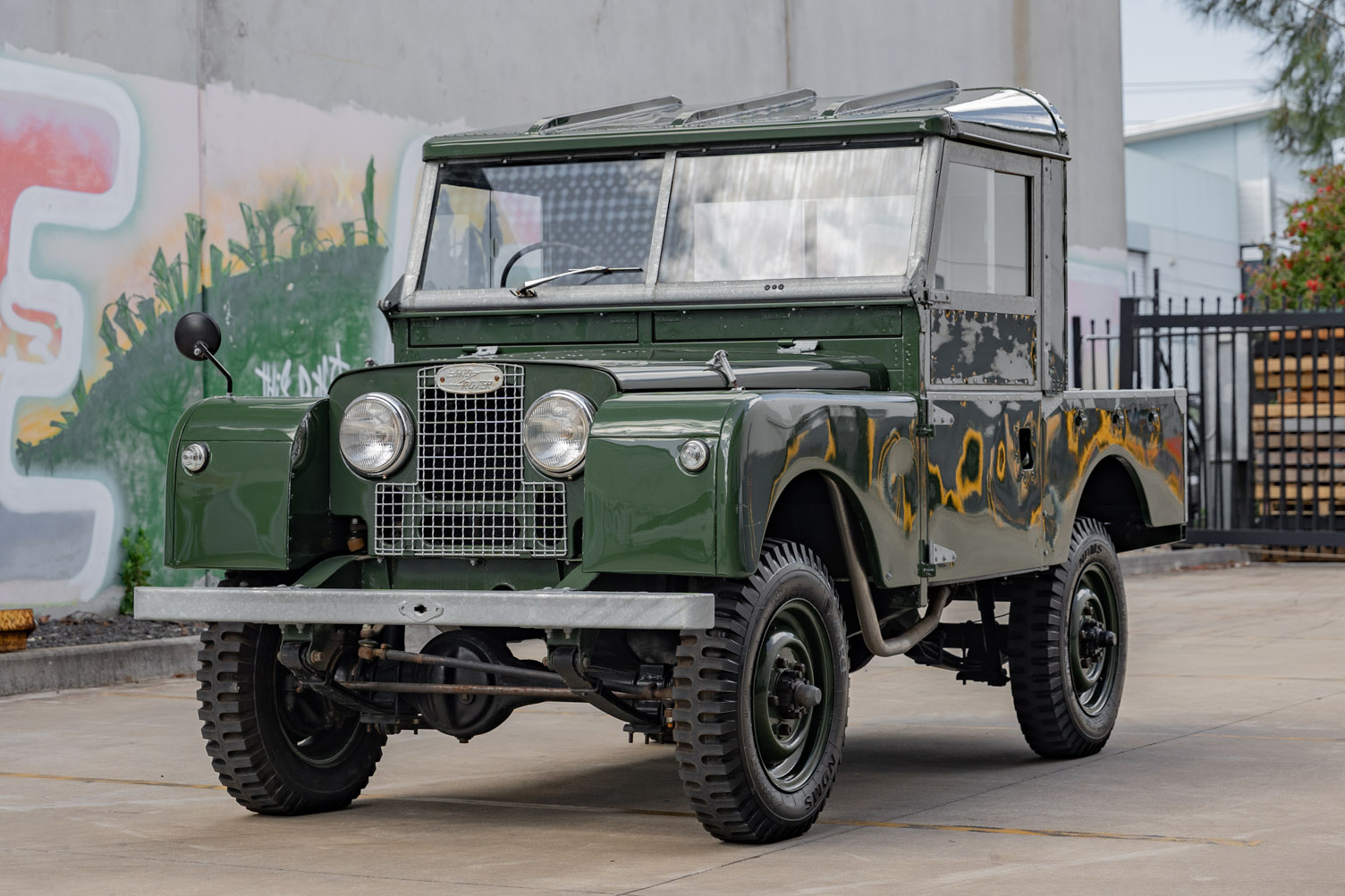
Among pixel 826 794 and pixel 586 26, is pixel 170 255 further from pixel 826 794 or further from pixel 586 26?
pixel 826 794

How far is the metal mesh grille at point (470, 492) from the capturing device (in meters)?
6.38

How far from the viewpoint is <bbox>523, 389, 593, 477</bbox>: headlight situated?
6.23m

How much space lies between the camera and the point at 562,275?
7.43 m

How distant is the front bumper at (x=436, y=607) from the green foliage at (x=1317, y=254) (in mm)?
18059

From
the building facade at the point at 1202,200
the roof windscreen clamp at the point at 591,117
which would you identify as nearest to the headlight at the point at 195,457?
the roof windscreen clamp at the point at 591,117

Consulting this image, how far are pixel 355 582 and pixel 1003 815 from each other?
2316mm

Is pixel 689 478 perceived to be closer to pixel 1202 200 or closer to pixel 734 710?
pixel 734 710

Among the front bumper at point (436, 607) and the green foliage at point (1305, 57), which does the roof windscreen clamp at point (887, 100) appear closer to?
the front bumper at point (436, 607)

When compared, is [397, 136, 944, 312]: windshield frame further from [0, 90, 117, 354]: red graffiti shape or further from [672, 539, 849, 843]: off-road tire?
[0, 90, 117, 354]: red graffiti shape

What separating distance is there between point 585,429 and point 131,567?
717cm

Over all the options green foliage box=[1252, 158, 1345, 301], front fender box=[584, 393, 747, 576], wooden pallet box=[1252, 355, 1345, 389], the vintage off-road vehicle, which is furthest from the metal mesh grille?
green foliage box=[1252, 158, 1345, 301]

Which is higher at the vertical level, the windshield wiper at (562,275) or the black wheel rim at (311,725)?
the windshield wiper at (562,275)

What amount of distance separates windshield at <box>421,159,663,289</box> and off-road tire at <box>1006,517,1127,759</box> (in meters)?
2.16

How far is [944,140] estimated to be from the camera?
721 cm
